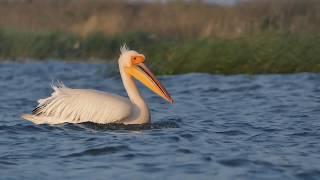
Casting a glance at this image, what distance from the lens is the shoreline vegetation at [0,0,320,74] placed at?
1598cm

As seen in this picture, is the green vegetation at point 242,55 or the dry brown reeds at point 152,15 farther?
the dry brown reeds at point 152,15

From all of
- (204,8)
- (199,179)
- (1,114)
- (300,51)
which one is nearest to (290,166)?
(199,179)

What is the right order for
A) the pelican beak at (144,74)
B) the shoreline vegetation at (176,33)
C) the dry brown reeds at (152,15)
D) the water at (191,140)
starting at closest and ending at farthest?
1. the water at (191,140)
2. the pelican beak at (144,74)
3. the shoreline vegetation at (176,33)
4. the dry brown reeds at (152,15)

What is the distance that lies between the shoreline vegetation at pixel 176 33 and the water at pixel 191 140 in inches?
61.2

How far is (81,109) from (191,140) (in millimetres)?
1456

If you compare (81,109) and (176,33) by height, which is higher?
(176,33)

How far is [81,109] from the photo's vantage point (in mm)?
9664

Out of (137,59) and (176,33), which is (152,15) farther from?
(137,59)

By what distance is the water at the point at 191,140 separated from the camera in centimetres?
716

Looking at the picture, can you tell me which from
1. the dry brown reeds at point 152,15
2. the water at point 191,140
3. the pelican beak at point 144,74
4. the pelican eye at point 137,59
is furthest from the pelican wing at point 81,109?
the dry brown reeds at point 152,15

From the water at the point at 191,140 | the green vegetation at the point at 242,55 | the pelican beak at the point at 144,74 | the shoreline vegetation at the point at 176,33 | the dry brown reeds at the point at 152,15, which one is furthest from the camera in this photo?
the dry brown reeds at the point at 152,15

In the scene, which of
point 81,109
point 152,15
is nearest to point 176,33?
point 152,15

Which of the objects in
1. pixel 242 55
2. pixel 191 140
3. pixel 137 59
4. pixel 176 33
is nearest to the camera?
pixel 191 140

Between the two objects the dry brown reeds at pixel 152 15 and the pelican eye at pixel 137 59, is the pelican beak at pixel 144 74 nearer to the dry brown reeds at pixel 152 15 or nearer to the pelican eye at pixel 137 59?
the pelican eye at pixel 137 59
